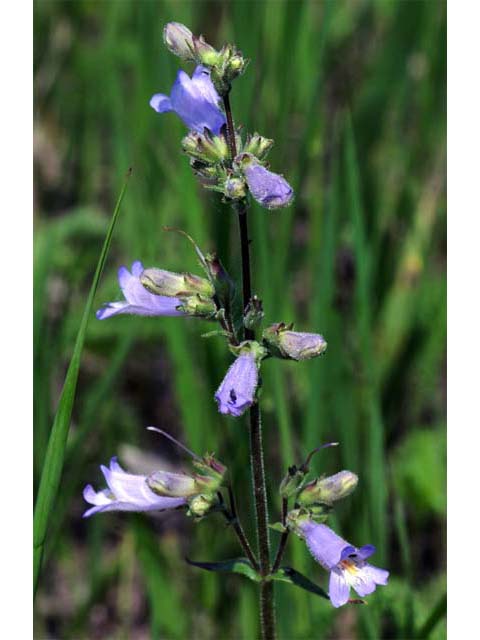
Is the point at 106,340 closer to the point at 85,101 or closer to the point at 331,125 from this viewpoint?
the point at 85,101

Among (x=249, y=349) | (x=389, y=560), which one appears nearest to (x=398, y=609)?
(x=389, y=560)

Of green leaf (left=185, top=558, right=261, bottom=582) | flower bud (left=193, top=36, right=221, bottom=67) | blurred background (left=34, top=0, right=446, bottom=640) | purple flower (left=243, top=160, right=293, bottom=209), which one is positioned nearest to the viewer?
purple flower (left=243, top=160, right=293, bottom=209)

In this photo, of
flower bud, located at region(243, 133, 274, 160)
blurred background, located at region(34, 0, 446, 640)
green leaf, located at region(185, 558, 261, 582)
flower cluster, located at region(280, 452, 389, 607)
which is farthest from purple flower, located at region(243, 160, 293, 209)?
blurred background, located at region(34, 0, 446, 640)

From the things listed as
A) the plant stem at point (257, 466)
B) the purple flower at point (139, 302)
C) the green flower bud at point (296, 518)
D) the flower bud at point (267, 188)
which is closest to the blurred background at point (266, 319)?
the plant stem at point (257, 466)

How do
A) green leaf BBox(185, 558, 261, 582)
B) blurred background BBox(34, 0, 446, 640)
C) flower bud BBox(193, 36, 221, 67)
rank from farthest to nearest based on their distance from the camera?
blurred background BBox(34, 0, 446, 640)
green leaf BBox(185, 558, 261, 582)
flower bud BBox(193, 36, 221, 67)

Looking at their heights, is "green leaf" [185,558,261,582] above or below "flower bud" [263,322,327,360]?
below

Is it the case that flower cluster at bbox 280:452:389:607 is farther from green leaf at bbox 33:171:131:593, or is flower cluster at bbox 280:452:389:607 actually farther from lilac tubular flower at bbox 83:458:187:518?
Answer: green leaf at bbox 33:171:131:593
